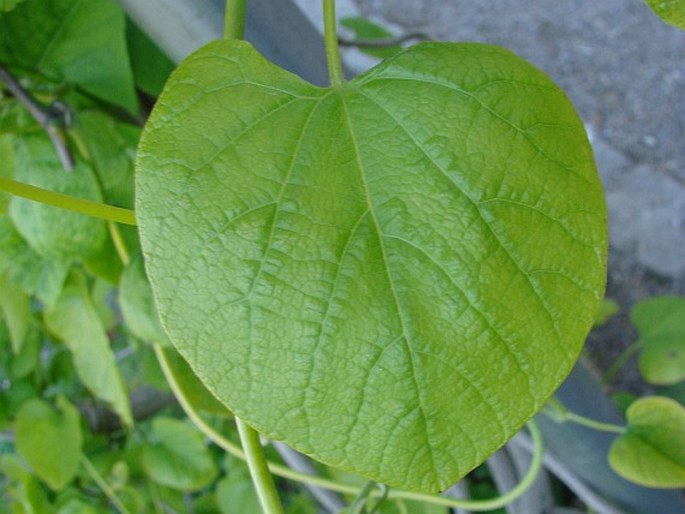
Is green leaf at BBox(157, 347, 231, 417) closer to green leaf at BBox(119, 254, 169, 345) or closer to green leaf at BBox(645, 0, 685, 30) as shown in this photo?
green leaf at BBox(119, 254, 169, 345)

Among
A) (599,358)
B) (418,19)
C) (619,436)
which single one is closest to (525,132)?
(619,436)

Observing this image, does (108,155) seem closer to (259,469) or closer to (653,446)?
(259,469)

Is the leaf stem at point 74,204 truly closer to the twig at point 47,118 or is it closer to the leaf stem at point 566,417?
the twig at point 47,118

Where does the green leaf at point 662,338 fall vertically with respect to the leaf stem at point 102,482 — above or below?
below

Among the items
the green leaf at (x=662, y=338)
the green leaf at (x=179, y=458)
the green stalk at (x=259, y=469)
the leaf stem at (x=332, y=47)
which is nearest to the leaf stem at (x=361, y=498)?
the green stalk at (x=259, y=469)

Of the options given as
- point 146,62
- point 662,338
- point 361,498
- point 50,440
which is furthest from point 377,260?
point 662,338

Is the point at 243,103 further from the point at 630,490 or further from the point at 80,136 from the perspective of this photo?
the point at 630,490

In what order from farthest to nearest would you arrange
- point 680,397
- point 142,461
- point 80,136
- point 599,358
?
point 599,358 < point 680,397 < point 142,461 < point 80,136
